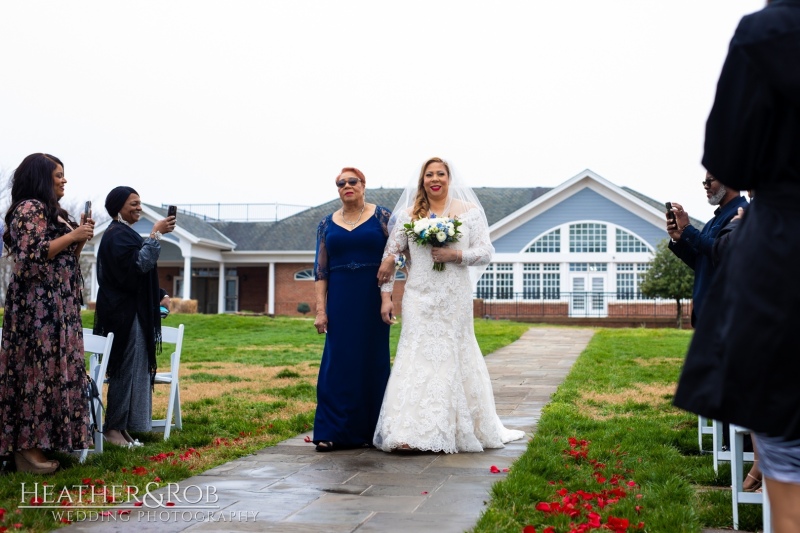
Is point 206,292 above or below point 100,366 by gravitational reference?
above

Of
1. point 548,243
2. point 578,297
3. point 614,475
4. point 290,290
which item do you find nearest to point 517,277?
point 548,243

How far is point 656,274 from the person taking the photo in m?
33.7

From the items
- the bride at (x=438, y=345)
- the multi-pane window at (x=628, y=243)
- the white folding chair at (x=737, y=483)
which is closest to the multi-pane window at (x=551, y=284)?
the multi-pane window at (x=628, y=243)

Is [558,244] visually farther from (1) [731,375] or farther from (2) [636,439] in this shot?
(1) [731,375]

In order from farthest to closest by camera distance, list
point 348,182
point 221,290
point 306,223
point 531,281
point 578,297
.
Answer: point 306,223
point 221,290
point 531,281
point 578,297
point 348,182

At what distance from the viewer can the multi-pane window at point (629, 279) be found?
122 ft

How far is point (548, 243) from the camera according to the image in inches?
1503

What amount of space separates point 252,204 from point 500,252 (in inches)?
589

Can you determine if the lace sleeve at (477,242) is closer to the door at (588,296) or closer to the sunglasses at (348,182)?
the sunglasses at (348,182)

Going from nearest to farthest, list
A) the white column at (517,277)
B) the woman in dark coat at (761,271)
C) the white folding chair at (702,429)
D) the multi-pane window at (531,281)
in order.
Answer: the woman in dark coat at (761,271) → the white folding chair at (702,429) → the multi-pane window at (531,281) → the white column at (517,277)

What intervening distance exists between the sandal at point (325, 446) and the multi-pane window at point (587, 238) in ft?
106

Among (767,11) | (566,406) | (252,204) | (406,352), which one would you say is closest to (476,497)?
(406,352)

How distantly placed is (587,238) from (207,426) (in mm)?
31762

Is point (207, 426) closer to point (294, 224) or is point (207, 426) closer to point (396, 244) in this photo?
point (396, 244)
